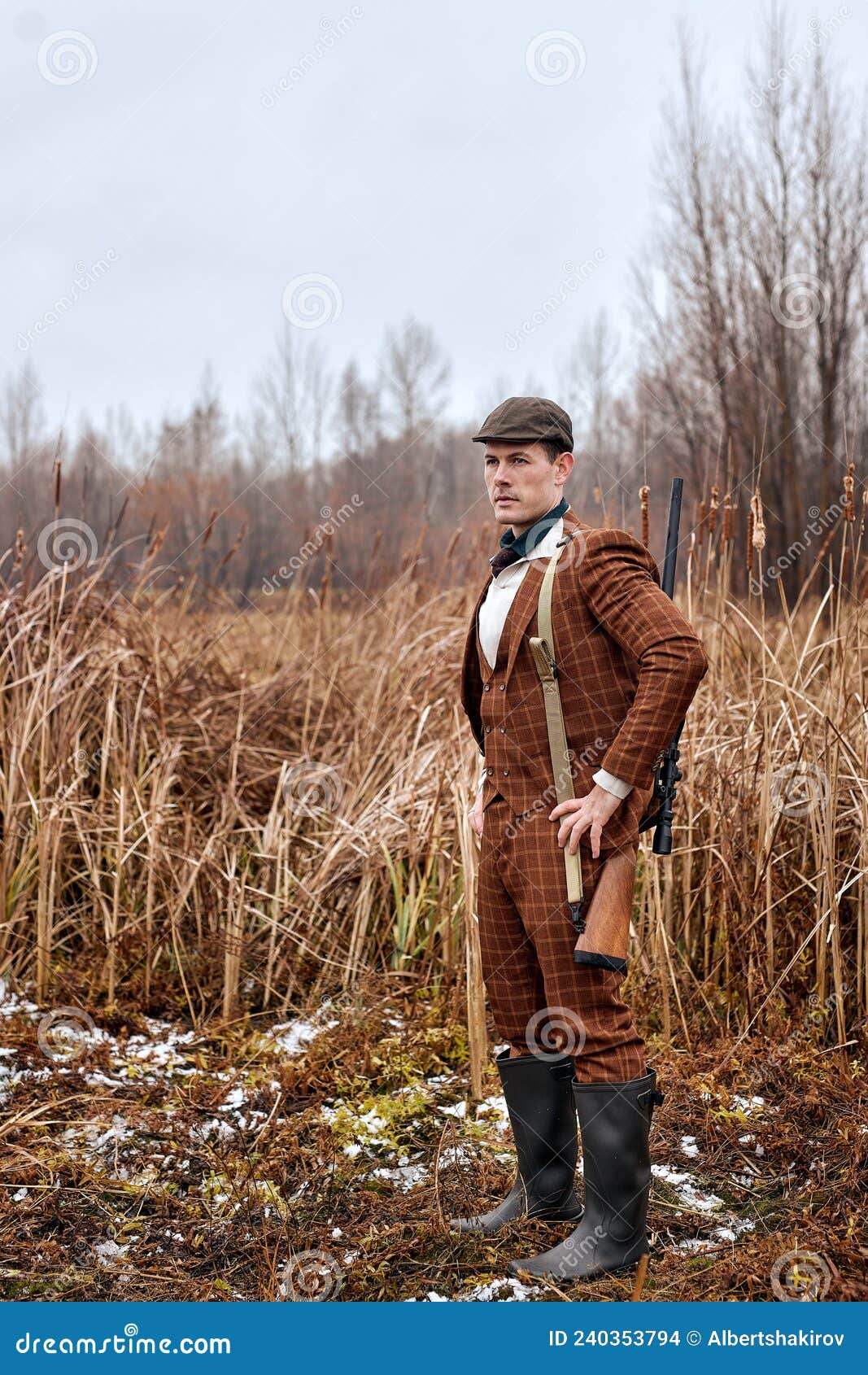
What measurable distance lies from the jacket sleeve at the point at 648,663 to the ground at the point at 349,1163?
3.59 feet

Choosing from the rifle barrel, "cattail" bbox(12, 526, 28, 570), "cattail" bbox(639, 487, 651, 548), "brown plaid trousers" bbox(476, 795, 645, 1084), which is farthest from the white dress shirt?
"cattail" bbox(12, 526, 28, 570)

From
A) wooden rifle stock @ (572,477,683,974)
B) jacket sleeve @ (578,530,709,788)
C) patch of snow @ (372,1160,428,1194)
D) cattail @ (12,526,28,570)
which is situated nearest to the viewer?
jacket sleeve @ (578,530,709,788)

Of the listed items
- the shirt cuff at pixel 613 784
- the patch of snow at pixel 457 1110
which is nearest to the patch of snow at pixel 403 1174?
the patch of snow at pixel 457 1110

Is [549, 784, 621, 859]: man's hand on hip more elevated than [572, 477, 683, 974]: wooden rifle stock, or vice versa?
[549, 784, 621, 859]: man's hand on hip

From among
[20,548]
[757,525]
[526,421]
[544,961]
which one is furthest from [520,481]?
[20,548]

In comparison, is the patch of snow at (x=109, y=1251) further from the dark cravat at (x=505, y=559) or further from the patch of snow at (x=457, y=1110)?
the dark cravat at (x=505, y=559)

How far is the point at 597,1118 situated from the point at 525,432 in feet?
4.52

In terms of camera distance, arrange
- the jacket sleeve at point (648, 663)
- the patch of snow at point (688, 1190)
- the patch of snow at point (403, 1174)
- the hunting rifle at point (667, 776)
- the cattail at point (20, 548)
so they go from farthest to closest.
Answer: the cattail at point (20, 548), the patch of snow at point (403, 1174), the patch of snow at point (688, 1190), the hunting rifle at point (667, 776), the jacket sleeve at point (648, 663)

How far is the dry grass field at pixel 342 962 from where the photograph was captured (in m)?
2.61

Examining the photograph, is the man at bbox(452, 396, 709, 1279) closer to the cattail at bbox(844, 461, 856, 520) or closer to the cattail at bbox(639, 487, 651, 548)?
the cattail at bbox(639, 487, 651, 548)

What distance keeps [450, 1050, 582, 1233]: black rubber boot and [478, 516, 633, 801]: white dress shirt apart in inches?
35.7

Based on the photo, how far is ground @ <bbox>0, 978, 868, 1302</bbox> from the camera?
7.92ft

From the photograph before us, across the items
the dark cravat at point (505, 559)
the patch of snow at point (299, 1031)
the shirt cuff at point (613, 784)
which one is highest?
the dark cravat at point (505, 559)

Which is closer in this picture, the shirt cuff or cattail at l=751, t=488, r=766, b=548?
the shirt cuff
